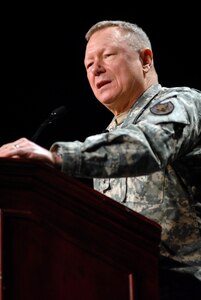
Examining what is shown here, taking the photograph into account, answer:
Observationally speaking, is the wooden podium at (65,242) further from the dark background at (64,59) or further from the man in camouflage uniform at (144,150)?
the dark background at (64,59)

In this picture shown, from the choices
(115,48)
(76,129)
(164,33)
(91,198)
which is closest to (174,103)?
(115,48)

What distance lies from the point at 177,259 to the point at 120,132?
0.51 metres

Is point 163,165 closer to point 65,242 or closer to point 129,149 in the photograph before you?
point 129,149

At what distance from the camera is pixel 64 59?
13.5 ft

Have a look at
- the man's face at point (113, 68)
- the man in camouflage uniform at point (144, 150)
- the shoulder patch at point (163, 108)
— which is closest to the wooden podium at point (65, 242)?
the man in camouflage uniform at point (144, 150)

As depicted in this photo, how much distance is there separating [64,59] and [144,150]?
8.43 feet

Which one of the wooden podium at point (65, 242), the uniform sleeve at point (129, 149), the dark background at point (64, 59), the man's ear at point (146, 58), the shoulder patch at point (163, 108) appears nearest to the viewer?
the wooden podium at point (65, 242)

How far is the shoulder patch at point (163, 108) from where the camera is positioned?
183 cm

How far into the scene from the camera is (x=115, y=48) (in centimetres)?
221

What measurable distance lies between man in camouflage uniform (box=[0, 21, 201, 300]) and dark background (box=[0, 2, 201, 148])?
1591mm

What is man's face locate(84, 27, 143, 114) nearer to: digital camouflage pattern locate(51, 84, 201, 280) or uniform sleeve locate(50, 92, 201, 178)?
digital camouflage pattern locate(51, 84, 201, 280)

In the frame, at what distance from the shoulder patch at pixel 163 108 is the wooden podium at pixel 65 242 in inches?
19.0

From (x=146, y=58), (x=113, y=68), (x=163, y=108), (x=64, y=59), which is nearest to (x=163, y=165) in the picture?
(x=163, y=108)

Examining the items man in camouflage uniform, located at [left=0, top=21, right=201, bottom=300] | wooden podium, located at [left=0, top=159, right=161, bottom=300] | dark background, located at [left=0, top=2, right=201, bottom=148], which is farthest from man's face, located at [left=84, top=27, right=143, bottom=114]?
Result: dark background, located at [left=0, top=2, right=201, bottom=148]
